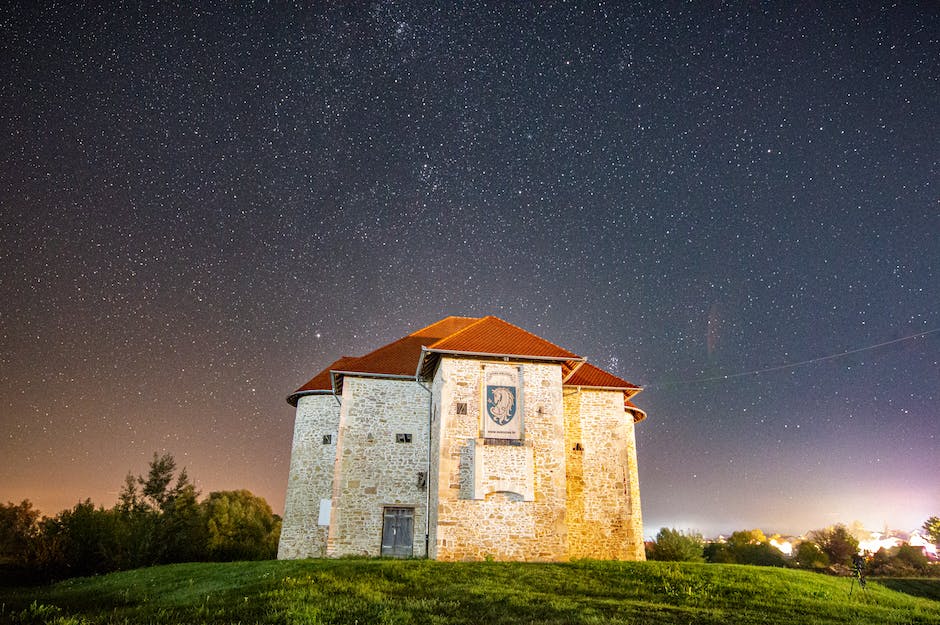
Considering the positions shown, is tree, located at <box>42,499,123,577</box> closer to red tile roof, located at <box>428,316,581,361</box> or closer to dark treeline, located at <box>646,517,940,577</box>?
red tile roof, located at <box>428,316,581,361</box>

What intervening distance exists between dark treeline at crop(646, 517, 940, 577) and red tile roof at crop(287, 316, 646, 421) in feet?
35.7

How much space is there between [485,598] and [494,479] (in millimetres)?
7450

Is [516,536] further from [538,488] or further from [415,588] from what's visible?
[415,588]

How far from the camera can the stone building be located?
16906mm

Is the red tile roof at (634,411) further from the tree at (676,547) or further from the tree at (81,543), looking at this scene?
the tree at (81,543)

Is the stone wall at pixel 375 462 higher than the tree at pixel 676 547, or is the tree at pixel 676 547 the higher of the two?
the stone wall at pixel 375 462

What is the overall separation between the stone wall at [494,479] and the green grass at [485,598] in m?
2.29

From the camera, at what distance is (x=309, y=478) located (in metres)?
22.4

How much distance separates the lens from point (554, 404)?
60.7ft

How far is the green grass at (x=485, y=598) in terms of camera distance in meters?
8.18

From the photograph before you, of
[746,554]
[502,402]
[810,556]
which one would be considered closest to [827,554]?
[810,556]

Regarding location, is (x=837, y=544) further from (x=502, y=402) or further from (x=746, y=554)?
(x=502, y=402)

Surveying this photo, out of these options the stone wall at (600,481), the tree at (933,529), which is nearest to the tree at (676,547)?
the stone wall at (600,481)

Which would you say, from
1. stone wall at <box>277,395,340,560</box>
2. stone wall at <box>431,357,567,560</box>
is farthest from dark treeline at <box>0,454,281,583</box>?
stone wall at <box>431,357,567,560</box>
